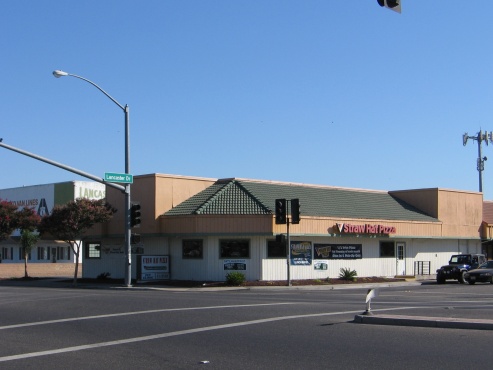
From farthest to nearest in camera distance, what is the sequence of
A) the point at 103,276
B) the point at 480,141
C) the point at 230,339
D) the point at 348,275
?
the point at 480,141
the point at 103,276
the point at 348,275
the point at 230,339

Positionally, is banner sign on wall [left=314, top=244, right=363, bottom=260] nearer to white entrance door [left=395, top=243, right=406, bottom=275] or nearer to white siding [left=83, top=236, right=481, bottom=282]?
white siding [left=83, top=236, right=481, bottom=282]

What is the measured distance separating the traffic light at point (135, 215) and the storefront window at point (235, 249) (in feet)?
18.3

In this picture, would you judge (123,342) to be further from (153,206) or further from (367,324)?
(153,206)

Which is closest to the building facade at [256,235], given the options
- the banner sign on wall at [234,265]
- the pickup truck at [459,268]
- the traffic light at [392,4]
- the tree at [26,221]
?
the banner sign on wall at [234,265]

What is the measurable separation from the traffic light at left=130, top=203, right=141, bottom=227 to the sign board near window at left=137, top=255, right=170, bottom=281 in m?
4.50

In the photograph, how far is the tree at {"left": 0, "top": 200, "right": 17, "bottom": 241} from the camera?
44.4m

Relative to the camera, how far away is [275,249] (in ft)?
126

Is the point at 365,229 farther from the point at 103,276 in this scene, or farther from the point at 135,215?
the point at 103,276

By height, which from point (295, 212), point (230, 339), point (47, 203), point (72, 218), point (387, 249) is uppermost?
point (47, 203)

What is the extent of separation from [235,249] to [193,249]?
244 centimetres

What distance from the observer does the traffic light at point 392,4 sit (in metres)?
10.5

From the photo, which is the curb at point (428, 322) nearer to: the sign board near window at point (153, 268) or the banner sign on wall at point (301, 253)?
the banner sign on wall at point (301, 253)

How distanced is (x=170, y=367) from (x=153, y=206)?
29036 mm

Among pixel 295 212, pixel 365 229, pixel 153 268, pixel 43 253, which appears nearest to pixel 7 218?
pixel 153 268
